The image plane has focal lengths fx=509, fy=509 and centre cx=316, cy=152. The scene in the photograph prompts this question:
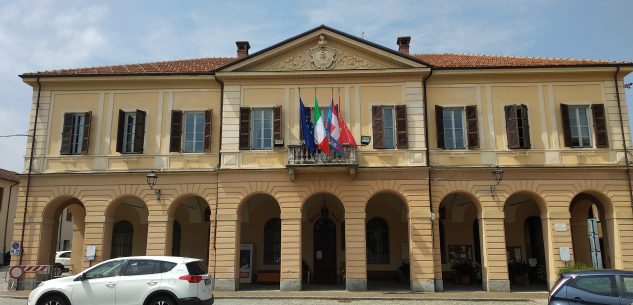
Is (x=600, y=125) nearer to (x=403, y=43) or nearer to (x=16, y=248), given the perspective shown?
(x=403, y=43)

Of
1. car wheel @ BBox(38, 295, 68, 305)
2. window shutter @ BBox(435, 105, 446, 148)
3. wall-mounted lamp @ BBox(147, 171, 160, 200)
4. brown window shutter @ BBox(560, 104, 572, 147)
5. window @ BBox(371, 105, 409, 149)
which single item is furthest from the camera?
window shutter @ BBox(435, 105, 446, 148)

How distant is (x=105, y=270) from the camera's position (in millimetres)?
12109

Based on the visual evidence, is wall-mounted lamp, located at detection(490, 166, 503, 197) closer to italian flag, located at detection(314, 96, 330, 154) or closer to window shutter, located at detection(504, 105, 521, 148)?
window shutter, located at detection(504, 105, 521, 148)

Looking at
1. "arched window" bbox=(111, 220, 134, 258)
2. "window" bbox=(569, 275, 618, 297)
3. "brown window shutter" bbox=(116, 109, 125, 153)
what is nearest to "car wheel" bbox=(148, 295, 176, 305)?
"window" bbox=(569, 275, 618, 297)

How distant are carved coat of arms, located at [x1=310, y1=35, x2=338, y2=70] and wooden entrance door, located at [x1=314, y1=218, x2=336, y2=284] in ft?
23.3

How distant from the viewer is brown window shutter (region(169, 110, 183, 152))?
2067 centimetres

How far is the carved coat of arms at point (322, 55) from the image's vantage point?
20.9 metres

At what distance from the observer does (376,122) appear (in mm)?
20297

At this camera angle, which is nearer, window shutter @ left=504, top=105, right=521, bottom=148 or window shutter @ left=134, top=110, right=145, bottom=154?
window shutter @ left=504, top=105, right=521, bottom=148

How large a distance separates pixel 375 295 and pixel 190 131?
32.4 feet

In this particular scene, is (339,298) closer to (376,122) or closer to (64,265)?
(376,122)

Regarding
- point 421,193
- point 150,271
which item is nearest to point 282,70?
point 421,193

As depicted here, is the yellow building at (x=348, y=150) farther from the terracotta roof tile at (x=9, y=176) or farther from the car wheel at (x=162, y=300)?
the terracotta roof tile at (x=9, y=176)

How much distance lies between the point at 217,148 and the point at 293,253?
5.25 meters
